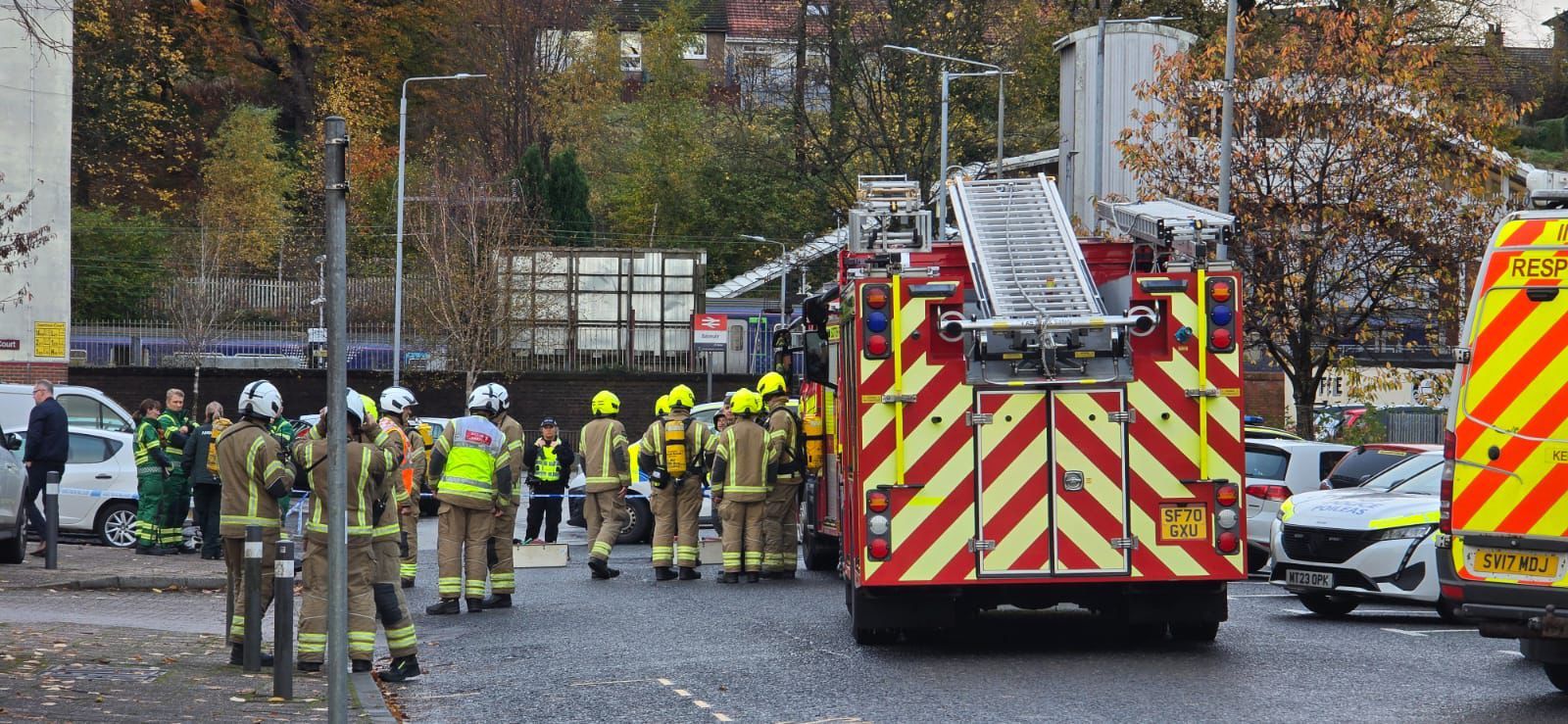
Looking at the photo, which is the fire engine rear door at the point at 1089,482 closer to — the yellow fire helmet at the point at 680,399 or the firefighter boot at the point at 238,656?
the firefighter boot at the point at 238,656

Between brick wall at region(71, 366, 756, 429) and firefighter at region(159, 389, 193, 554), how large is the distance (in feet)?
77.7

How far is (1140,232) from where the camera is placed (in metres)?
12.4

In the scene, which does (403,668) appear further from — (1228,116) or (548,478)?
(1228,116)

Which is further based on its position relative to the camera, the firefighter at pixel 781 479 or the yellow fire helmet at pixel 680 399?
the yellow fire helmet at pixel 680 399

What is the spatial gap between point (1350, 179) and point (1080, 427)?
17.2 metres

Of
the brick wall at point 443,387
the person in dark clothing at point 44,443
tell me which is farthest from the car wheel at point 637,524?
the brick wall at point 443,387

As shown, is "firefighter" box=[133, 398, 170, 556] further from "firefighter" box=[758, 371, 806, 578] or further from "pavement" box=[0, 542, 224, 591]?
"firefighter" box=[758, 371, 806, 578]

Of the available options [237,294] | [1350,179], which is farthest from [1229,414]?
[237,294]

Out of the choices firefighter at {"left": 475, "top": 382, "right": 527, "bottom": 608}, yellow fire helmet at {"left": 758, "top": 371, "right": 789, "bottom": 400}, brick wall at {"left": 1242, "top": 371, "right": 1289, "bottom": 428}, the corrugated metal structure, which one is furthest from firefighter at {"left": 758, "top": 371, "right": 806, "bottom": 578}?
brick wall at {"left": 1242, "top": 371, "right": 1289, "bottom": 428}

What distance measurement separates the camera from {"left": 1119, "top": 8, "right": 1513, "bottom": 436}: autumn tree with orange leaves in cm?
2714

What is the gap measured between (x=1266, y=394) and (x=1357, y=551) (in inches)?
935

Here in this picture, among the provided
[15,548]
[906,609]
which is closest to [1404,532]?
[906,609]

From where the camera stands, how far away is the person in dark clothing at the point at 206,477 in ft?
62.5

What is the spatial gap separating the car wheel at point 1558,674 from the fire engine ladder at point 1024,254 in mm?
3235
